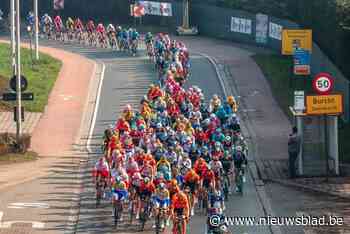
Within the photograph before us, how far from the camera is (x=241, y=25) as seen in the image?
218ft

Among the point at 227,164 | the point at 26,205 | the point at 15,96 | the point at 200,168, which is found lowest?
the point at 26,205

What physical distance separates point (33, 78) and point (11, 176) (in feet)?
56.0

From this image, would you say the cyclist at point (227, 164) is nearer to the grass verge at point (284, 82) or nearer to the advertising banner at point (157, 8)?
the grass verge at point (284, 82)

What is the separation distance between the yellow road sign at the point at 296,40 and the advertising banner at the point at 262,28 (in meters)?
11.3

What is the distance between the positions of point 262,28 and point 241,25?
Answer: 8.30 ft

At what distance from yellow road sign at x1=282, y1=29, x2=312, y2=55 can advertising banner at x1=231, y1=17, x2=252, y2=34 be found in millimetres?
13183

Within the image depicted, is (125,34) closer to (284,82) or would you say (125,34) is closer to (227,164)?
(284,82)

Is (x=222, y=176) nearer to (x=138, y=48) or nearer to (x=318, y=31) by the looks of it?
(x=318, y=31)

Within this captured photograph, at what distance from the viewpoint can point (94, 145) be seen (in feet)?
149

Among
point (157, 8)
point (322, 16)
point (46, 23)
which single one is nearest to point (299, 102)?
point (322, 16)

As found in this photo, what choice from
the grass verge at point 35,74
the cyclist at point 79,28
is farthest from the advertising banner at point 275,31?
the cyclist at point 79,28

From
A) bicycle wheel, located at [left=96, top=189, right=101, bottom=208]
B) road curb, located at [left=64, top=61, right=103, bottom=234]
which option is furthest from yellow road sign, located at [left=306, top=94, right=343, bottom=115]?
road curb, located at [left=64, top=61, right=103, bottom=234]

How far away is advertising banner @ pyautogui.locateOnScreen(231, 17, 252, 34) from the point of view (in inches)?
2594

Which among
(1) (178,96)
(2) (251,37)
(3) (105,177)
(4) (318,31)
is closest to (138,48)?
(2) (251,37)
